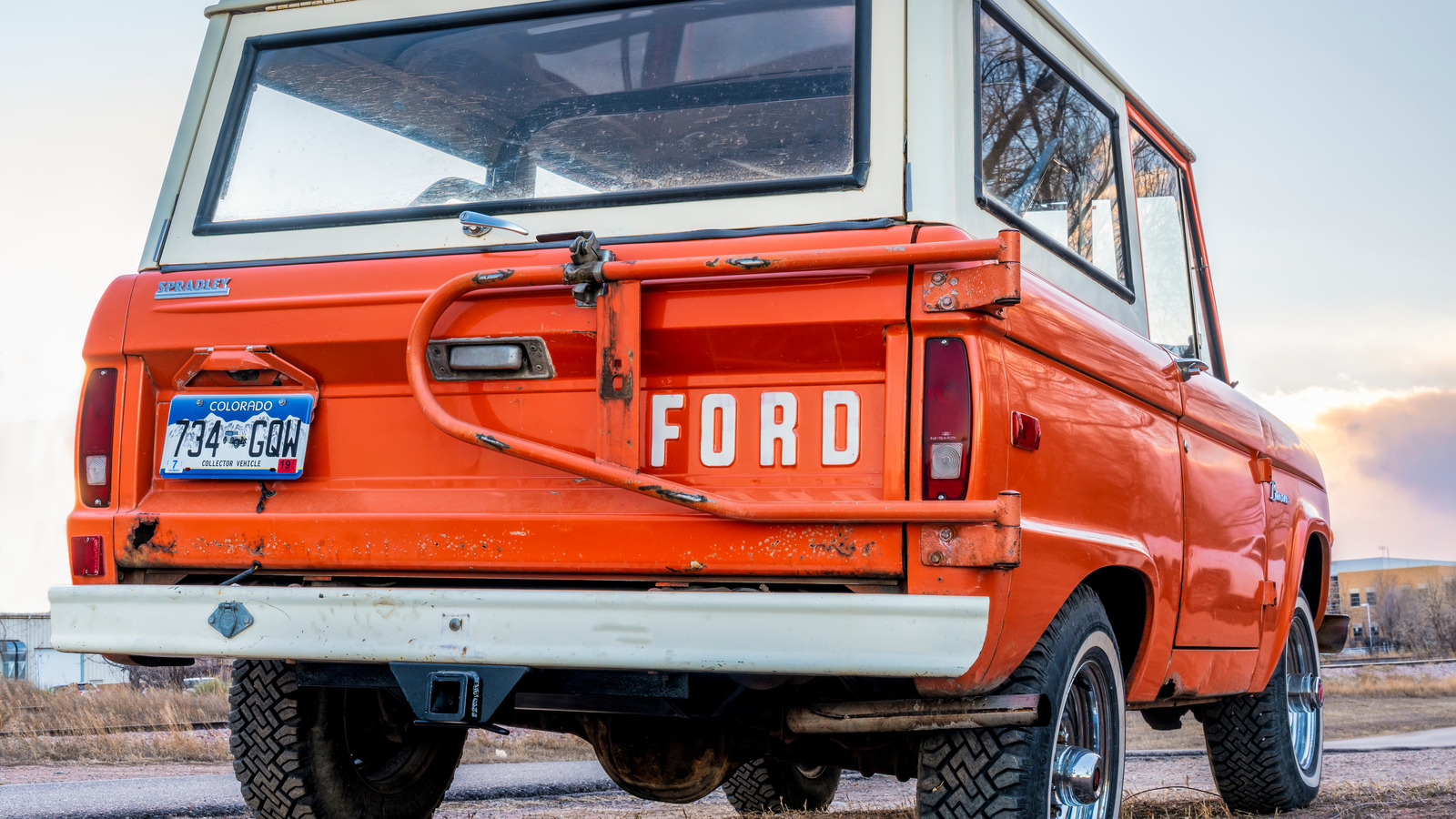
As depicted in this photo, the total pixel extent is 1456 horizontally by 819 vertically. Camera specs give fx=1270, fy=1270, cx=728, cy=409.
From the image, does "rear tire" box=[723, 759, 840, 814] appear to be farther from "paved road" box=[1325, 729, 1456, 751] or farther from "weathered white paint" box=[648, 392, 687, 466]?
"paved road" box=[1325, 729, 1456, 751]

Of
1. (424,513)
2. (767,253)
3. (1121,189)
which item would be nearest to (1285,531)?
(1121,189)

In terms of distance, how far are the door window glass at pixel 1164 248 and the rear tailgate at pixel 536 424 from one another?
1.85 metres

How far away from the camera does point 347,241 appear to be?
3.38 metres

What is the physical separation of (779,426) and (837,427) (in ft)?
0.44

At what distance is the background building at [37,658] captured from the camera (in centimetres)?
3762

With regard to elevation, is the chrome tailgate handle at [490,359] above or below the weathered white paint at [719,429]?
above

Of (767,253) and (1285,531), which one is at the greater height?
(767,253)

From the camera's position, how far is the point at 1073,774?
3201 mm

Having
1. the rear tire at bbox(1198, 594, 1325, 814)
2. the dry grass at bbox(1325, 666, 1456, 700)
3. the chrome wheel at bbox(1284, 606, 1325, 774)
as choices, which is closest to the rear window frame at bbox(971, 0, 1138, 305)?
the rear tire at bbox(1198, 594, 1325, 814)

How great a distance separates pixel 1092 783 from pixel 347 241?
2.40 m

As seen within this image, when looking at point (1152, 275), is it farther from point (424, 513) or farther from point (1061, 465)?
point (424, 513)

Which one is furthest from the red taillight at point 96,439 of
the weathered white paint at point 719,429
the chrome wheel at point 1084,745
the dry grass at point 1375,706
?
the dry grass at point 1375,706

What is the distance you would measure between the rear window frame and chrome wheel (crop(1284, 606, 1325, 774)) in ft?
8.29

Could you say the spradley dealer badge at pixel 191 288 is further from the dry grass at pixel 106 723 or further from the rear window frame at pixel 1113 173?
the dry grass at pixel 106 723
